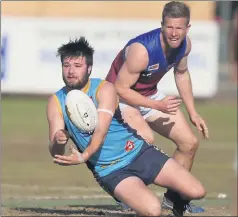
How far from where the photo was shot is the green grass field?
40.0ft

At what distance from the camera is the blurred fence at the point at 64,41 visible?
24156mm

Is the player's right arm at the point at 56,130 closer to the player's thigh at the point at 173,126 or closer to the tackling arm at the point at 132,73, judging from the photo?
the tackling arm at the point at 132,73

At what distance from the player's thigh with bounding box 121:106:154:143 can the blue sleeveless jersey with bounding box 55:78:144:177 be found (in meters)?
0.77

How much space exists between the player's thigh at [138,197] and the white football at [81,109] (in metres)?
0.62

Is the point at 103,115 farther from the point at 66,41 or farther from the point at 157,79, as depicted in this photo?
the point at 66,41

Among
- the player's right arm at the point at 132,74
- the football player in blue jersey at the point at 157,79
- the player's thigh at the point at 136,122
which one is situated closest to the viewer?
the football player in blue jersey at the point at 157,79

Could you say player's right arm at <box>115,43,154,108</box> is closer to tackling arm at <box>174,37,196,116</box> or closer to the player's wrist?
tackling arm at <box>174,37,196,116</box>

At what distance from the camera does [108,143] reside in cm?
808

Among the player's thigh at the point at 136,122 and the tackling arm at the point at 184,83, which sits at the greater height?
the tackling arm at the point at 184,83

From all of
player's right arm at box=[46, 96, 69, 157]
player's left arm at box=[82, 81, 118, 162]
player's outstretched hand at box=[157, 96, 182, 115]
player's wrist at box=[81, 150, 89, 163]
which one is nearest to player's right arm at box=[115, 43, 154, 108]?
player's outstretched hand at box=[157, 96, 182, 115]

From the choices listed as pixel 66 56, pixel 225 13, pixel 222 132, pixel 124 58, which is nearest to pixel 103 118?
pixel 66 56

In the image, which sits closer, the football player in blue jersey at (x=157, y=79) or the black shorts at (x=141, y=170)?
the black shorts at (x=141, y=170)

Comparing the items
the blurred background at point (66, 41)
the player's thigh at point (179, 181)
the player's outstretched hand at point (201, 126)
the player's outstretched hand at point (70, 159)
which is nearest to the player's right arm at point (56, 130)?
the player's outstretched hand at point (70, 159)

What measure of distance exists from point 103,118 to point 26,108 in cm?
1549
